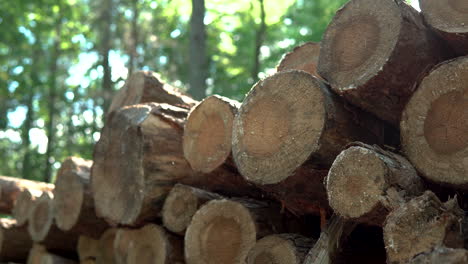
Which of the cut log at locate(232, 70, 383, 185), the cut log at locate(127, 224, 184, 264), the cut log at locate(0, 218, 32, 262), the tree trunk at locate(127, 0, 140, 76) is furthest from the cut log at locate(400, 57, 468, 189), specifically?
the tree trunk at locate(127, 0, 140, 76)

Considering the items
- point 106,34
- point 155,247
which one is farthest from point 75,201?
point 106,34

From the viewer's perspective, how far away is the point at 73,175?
4789 mm

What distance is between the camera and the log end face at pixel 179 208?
3.76 meters

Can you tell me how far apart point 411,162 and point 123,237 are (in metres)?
2.40

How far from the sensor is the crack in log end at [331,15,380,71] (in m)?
2.83

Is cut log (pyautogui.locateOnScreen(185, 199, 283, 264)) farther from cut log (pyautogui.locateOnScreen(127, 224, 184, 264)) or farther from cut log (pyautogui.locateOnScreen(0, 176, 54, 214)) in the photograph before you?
cut log (pyautogui.locateOnScreen(0, 176, 54, 214))

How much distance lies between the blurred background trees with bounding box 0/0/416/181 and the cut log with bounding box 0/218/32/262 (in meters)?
6.05

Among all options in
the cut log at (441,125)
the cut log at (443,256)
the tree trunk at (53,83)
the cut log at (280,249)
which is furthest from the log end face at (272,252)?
the tree trunk at (53,83)

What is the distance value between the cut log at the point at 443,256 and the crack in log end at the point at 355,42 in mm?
1095

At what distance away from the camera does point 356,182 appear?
8.17 feet

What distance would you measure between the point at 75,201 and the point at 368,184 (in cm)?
299

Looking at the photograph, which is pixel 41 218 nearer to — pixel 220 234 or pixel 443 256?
pixel 220 234

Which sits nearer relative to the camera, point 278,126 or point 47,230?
point 278,126

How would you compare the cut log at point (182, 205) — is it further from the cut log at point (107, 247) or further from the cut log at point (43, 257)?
the cut log at point (43, 257)
